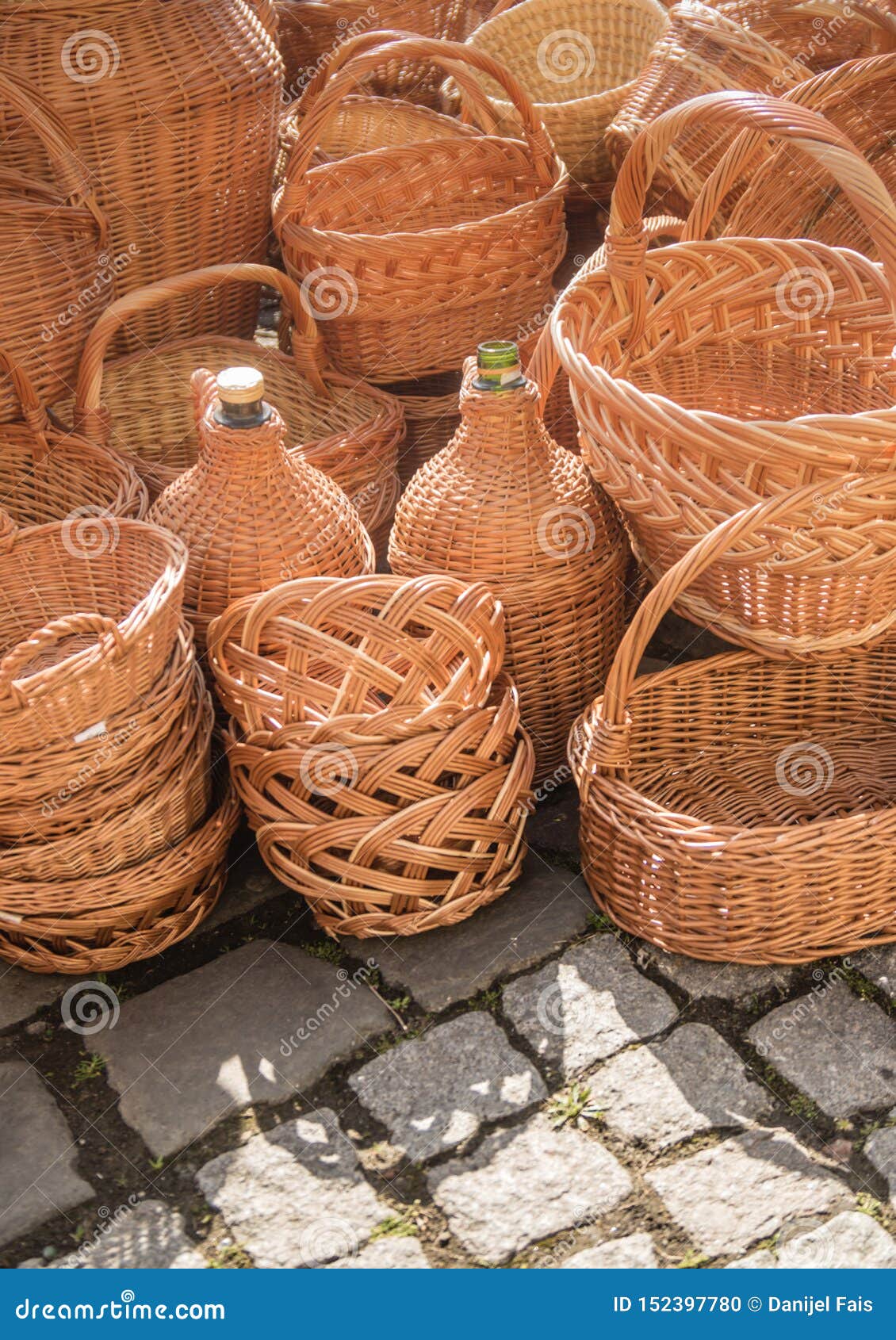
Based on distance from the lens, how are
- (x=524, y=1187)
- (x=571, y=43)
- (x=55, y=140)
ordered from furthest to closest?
1. (x=571, y=43)
2. (x=55, y=140)
3. (x=524, y=1187)

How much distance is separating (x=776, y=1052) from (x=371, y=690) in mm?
1034

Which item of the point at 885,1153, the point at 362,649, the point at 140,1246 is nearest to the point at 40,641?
the point at 362,649

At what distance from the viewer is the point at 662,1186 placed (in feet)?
7.09

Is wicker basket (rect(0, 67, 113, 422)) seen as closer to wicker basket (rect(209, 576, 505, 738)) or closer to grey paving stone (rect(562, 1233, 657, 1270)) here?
wicker basket (rect(209, 576, 505, 738))

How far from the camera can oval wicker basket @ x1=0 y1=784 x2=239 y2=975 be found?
2.44 m

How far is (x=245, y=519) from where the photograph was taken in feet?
8.95

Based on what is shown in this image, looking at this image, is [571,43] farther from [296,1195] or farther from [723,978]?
[296,1195]

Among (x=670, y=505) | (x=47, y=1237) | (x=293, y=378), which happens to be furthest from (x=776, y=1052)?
(x=293, y=378)

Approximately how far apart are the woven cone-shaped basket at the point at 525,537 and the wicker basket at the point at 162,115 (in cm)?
109

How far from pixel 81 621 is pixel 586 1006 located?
3.68 feet

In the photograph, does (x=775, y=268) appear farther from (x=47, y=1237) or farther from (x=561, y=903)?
(x=47, y=1237)

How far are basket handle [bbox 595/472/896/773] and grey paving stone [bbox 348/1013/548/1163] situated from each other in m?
0.55

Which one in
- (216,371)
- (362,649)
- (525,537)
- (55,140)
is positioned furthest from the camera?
(216,371)

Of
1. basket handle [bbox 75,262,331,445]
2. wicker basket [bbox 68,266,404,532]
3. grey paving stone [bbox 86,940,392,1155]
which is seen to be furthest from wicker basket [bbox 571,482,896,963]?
basket handle [bbox 75,262,331,445]
